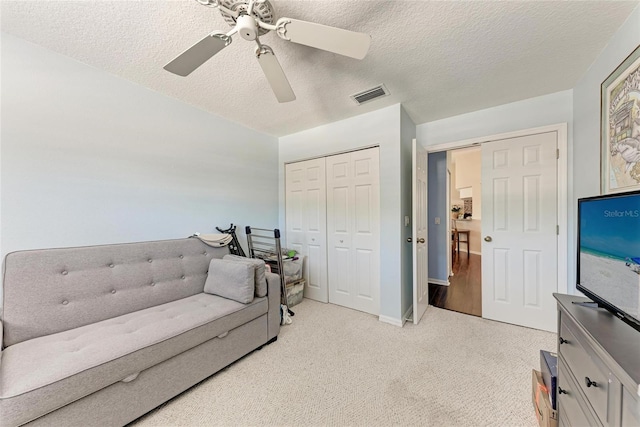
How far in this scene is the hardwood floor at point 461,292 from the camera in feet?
9.46

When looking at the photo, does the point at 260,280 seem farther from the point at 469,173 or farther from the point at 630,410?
the point at 469,173

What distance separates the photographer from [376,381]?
1651 millimetres

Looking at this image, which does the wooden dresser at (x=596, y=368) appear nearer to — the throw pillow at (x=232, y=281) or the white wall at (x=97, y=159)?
the throw pillow at (x=232, y=281)

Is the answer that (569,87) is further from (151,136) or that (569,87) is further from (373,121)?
(151,136)

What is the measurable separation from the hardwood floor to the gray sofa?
7.45 feet

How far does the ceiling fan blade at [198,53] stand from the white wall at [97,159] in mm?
1134

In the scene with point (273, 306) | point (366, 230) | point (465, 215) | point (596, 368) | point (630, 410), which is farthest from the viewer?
point (465, 215)

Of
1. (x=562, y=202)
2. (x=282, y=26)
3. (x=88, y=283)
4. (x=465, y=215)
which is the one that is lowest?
(x=88, y=283)

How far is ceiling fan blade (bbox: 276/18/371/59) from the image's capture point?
1.09 m

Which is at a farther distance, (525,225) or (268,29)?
(525,225)

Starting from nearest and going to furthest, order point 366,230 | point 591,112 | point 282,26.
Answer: point 282,26 → point 591,112 → point 366,230

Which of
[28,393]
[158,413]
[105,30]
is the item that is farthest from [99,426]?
[105,30]

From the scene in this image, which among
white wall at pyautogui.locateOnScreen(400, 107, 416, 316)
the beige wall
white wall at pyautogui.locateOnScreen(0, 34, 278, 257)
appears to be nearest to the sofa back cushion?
white wall at pyautogui.locateOnScreen(0, 34, 278, 257)

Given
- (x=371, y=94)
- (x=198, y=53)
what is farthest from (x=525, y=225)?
(x=198, y=53)
